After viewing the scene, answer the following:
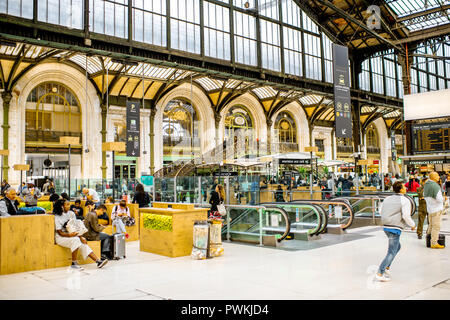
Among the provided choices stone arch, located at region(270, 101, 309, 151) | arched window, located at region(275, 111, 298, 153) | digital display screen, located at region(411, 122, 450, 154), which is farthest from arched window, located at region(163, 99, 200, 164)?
digital display screen, located at region(411, 122, 450, 154)

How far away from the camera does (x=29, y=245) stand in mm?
7242

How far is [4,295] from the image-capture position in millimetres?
5605

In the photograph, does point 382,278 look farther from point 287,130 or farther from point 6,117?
point 287,130

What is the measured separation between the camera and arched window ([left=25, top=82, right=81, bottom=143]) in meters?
26.5

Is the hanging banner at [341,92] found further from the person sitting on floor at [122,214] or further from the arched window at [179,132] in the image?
the arched window at [179,132]

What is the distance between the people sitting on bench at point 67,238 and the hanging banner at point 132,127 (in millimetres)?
13382

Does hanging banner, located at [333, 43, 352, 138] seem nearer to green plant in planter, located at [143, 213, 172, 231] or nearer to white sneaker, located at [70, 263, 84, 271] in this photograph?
green plant in planter, located at [143, 213, 172, 231]

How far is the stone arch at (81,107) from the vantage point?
→ 82.3 feet

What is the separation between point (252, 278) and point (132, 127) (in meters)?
15.7

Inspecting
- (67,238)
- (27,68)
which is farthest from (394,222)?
(27,68)

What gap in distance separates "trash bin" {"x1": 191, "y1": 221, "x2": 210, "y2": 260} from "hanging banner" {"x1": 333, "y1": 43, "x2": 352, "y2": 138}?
9.27 metres

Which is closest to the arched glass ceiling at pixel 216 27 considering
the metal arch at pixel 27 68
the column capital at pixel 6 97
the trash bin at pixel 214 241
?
the metal arch at pixel 27 68

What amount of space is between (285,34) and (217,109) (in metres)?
8.15

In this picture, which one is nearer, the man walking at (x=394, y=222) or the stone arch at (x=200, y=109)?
the man walking at (x=394, y=222)
